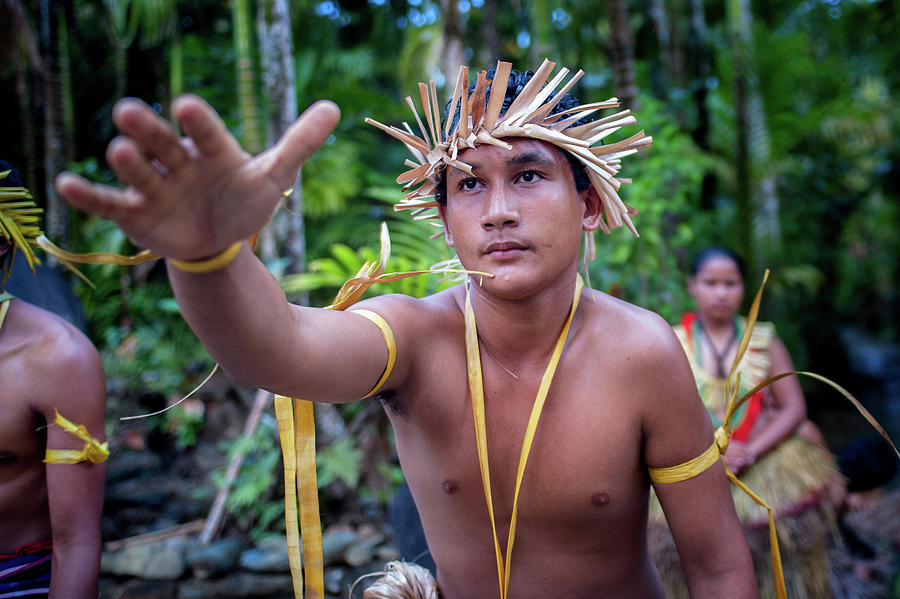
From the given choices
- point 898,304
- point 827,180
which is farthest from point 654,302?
point 898,304

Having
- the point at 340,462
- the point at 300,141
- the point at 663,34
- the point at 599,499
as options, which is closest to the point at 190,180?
the point at 300,141

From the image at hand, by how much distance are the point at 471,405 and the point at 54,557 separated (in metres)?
1.34

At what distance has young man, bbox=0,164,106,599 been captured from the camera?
6.01ft

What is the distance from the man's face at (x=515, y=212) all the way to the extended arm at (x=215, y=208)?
518 mm

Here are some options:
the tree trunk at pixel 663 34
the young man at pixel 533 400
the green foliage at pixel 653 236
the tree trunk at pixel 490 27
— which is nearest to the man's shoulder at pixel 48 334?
the young man at pixel 533 400

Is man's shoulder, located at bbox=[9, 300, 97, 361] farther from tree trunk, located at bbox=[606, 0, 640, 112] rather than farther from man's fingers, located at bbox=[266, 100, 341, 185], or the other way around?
tree trunk, located at bbox=[606, 0, 640, 112]

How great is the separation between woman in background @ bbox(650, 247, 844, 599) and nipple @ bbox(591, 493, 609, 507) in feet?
5.33

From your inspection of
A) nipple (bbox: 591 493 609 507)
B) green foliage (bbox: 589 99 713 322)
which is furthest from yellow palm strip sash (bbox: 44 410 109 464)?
green foliage (bbox: 589 99 713 322)

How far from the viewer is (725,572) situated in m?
1.60

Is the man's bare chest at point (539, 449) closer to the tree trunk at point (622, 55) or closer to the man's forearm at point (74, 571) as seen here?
the man's forearm at point (74, 571)

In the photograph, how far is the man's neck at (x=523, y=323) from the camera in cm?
159

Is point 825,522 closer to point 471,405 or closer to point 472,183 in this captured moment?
point 471,405

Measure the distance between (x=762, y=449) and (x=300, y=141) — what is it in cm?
320

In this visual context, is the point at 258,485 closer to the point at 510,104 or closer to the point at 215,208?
the point at 510,104
